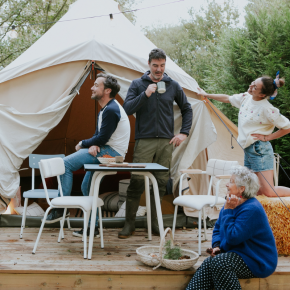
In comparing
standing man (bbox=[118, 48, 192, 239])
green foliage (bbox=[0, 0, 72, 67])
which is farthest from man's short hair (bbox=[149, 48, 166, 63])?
green foliage (bbox=[0, 0, 72, 67])

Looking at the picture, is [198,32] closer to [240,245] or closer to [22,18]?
[22,18]

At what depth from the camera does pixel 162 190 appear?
3209mm

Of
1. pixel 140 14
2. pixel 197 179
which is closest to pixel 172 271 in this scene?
pixel 197 179

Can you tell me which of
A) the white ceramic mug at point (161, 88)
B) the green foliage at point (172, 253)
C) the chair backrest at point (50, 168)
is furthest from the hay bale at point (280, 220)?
the chair backrest at point (50, 168)

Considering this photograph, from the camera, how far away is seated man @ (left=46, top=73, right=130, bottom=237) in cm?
287

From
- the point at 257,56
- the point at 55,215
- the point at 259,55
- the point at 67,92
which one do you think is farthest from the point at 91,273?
the point at 257,56

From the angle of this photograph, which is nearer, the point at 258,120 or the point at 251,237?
the point at 251,237

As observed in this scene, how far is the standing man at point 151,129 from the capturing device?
10.1 feet

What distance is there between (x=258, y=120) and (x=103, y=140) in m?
1.23

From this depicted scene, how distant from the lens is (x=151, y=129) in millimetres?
3121

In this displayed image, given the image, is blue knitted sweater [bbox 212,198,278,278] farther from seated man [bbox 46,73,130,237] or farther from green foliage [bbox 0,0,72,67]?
green foliage [bbox 0,0,72,67]

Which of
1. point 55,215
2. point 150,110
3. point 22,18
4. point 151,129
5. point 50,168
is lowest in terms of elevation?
point 55,215

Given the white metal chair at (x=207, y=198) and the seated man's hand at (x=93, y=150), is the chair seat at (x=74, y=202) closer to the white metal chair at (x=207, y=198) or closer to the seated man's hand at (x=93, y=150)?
the seated man's hand at (x=93, y=150)

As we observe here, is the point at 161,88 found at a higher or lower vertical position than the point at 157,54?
lower
